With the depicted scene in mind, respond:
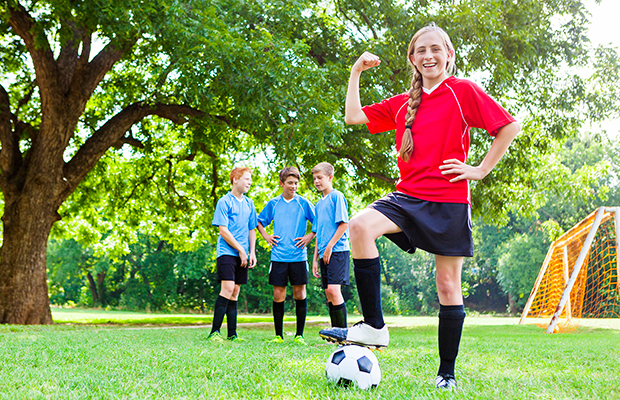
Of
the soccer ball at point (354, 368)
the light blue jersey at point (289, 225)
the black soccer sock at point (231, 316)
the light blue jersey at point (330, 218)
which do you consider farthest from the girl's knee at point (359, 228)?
the black soccer sock at point (231, 316)

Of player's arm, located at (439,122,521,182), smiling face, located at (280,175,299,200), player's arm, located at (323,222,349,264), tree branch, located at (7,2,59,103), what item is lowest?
player's arm, located at (323,222,349,264)

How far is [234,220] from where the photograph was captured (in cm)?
647

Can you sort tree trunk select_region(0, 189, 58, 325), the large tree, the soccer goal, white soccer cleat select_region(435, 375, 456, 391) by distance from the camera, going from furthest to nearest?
tree trunk select_region(0, 189, 58, 325) → the soccer goal → the large tree → white soccer cleat select_region(435, 375, 456, 391)

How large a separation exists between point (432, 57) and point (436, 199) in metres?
0.90

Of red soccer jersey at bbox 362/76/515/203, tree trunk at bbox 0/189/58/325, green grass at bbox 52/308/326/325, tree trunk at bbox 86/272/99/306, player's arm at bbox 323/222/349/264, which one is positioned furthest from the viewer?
tree trunk at bbox 86/272/99/306

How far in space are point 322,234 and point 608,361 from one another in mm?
3248

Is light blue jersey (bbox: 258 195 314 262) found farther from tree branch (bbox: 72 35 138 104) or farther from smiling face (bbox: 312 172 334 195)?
tree branch (bbox: 72 35 138 104)

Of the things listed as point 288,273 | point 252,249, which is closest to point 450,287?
point 288,273

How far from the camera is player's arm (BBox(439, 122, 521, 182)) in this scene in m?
2.79

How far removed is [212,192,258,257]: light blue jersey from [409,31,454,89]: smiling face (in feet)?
12.3

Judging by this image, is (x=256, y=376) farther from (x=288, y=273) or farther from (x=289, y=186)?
(x=289, y=186)

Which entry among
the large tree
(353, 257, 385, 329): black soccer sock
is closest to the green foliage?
the large tree

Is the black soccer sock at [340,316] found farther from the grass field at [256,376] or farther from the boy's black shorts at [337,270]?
the grass field at [256,376]

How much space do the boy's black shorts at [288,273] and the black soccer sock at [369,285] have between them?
336 centimetres
